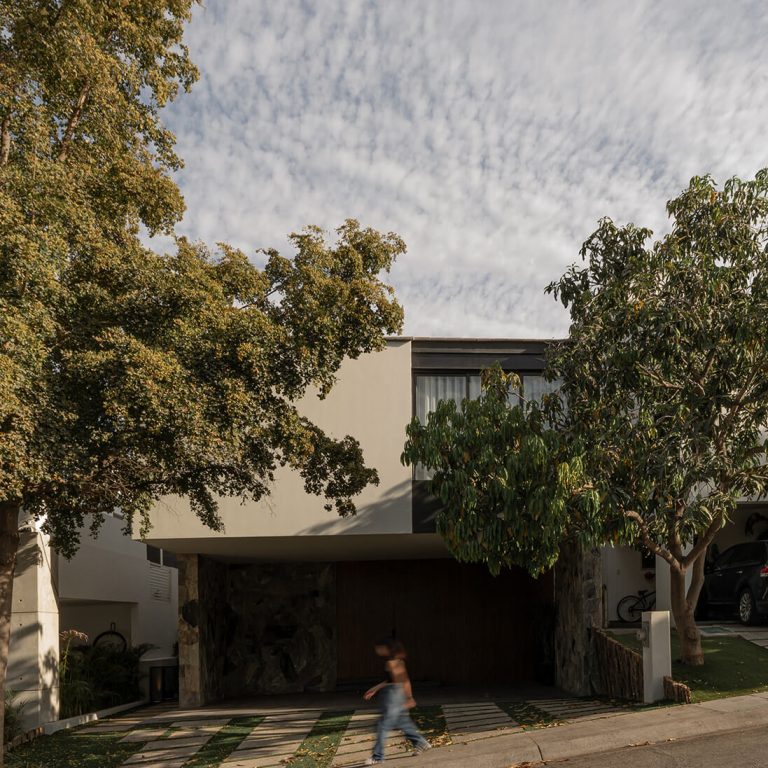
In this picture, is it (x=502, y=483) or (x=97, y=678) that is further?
(x=97, y=678)

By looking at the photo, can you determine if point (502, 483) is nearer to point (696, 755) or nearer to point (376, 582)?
point (696, 755)

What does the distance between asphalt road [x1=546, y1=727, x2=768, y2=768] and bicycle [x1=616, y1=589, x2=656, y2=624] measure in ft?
37.6

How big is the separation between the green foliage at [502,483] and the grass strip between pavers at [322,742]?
129 inches

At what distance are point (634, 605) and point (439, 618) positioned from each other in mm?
5233

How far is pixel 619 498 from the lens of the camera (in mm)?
10695

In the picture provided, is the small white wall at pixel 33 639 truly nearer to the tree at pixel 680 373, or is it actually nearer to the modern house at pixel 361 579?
the modern house at pixel 361 579

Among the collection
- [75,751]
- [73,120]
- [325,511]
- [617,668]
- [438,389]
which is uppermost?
[73,120]

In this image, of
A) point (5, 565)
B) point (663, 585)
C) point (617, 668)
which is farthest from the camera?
point (663, 585)

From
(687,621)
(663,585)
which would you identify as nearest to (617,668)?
(687,621)

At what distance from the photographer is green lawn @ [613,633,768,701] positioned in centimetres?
1095

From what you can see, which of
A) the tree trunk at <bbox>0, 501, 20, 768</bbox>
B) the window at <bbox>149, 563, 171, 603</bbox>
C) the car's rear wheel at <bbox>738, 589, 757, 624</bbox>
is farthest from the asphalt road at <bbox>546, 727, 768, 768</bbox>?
the window at <bbox>149, 563, 171, 603</bbox>

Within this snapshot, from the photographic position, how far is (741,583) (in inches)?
606

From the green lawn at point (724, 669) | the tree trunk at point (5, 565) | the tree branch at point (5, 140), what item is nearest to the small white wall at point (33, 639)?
the tree trunk at point (5, 565)

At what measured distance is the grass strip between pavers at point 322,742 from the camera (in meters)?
9.77
